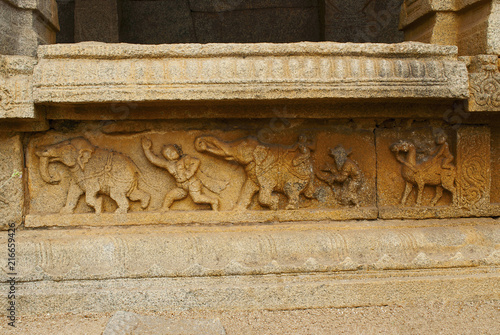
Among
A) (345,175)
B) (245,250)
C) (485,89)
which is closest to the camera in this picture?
(485,89)

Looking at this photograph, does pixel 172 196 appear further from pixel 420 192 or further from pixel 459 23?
pixel 459 23

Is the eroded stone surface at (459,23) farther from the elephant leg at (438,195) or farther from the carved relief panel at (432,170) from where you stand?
the elephant leg at (438,195)

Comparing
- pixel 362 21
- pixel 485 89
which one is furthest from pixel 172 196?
pixel 362 21

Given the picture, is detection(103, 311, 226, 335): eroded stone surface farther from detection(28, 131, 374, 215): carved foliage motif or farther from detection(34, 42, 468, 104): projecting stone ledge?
detection(34, 42, 468, 104): projecting stone ledge

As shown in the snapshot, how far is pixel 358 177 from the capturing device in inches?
125

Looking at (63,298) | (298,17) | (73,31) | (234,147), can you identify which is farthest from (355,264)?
(73,31)

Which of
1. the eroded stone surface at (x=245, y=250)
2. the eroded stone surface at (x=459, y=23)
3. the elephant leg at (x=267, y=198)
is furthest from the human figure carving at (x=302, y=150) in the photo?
the eroded stone surface at (x=459, y=23)

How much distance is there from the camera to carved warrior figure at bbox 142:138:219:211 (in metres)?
3.06

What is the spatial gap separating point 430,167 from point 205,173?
1670mm

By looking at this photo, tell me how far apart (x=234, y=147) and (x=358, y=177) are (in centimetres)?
95

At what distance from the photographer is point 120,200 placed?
3.07 metres

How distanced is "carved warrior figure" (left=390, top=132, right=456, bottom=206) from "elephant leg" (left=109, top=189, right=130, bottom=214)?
2.00m

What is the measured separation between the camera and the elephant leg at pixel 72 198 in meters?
3.06

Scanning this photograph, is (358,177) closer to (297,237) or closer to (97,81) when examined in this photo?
(297,237)
